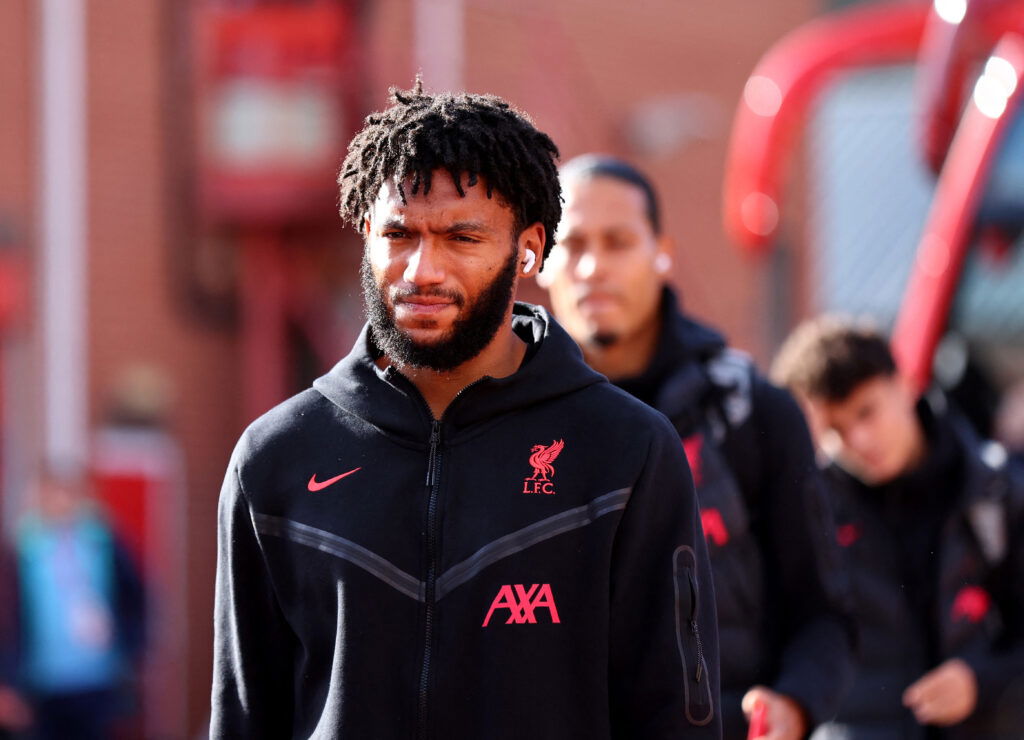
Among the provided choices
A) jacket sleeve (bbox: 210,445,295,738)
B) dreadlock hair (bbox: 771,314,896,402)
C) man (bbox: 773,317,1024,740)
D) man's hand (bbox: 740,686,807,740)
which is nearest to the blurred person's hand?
man (bbox: 773,317,1024,740)

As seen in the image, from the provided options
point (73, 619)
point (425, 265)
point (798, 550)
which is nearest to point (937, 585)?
point (798, 550)

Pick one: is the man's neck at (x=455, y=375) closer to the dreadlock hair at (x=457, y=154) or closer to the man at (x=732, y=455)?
the dreadlock hair at (x=457, y=154)

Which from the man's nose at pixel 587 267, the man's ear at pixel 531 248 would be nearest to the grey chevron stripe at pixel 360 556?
the man's ear at pixel 531 248

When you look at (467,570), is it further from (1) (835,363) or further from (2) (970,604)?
(2) (970,604)

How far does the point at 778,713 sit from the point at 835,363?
144cm

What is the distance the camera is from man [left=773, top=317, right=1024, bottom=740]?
4.47 meters

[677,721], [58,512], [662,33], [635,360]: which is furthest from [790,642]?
[662,33]

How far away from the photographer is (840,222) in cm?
1742

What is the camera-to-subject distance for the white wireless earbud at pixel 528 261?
2709mm

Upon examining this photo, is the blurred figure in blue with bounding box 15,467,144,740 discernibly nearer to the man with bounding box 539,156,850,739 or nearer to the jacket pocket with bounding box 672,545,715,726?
the man with bounding box 539,156,850,739

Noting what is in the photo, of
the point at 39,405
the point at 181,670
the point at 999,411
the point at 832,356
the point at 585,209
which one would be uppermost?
the point at 585,209

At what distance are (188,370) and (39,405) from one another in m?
1.31

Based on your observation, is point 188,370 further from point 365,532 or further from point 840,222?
point 365,532

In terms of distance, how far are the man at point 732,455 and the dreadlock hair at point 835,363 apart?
79 centimetres
